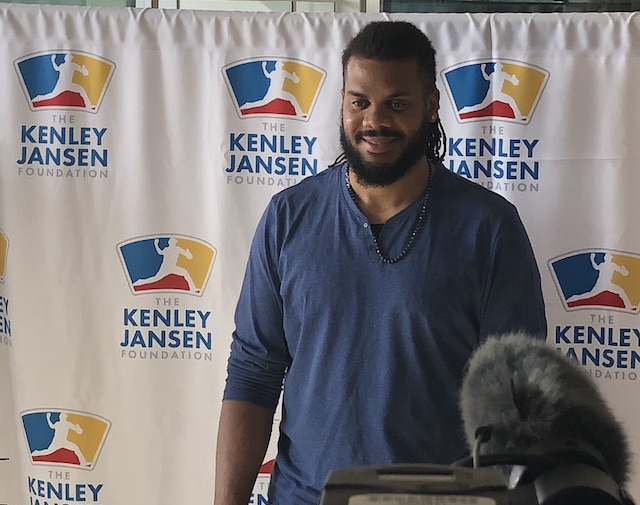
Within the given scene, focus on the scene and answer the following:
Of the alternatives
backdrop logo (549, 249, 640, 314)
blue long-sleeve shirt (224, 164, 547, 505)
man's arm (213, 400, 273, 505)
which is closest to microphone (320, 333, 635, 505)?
blue long-sleeve shirt (224, 164, 547, 505)

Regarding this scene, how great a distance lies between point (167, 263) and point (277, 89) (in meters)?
0.46

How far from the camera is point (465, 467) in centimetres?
38

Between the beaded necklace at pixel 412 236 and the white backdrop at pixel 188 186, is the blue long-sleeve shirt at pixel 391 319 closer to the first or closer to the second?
the beaded necklace at pixel 412 236

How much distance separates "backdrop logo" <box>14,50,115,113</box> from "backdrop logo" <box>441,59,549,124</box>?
2.49 ft

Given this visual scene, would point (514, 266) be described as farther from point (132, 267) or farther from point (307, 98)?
point (132, 267)

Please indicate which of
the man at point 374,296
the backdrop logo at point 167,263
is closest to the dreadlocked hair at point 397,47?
the man at point 374,296

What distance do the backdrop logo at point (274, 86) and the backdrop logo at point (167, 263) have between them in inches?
12.6

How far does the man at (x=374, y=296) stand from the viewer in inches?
44.6

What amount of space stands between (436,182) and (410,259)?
153mm

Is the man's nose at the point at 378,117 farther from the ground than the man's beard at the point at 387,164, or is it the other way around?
the man's nose at the point at 378,117

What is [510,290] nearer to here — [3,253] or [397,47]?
[397,47]

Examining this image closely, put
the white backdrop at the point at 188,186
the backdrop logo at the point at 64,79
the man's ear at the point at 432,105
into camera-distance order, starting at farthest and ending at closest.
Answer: the backdrop logo at the point at 64,79, the white backdrop at the point at 188,186, the man's ear at the point at 432,105

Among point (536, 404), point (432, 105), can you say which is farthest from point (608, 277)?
point (536, 404)

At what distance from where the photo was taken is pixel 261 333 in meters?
1.28
